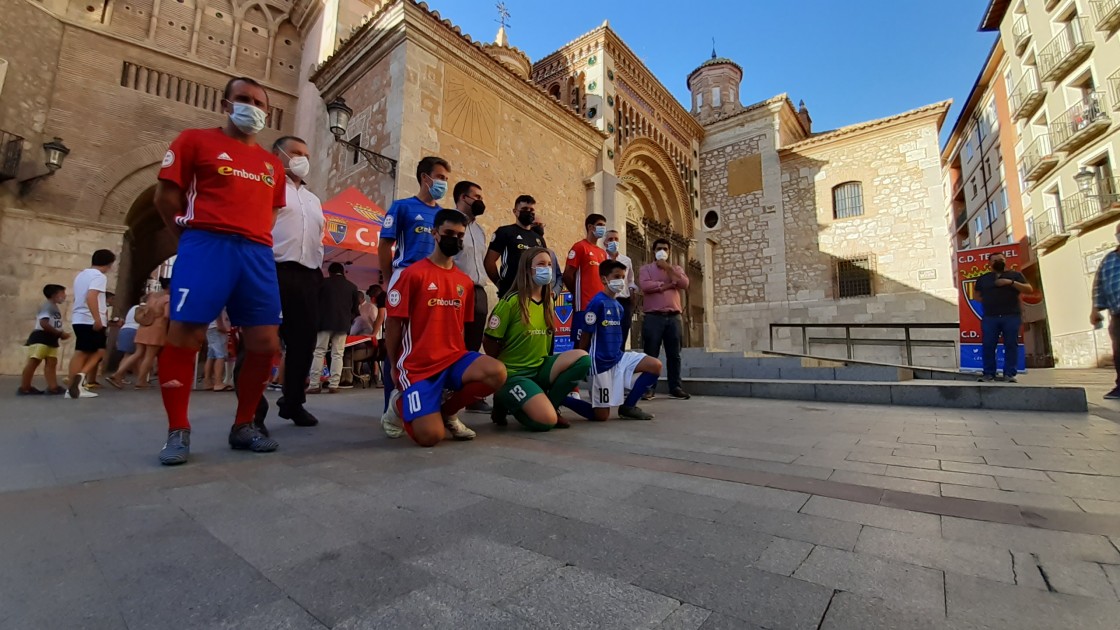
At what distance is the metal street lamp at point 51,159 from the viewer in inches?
366

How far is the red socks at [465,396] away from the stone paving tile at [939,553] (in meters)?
2.14

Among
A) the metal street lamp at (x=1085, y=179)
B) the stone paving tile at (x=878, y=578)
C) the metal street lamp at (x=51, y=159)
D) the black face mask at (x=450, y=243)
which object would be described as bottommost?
the stone paving tile at (x=878, y=578)

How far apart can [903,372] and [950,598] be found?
7815 mm

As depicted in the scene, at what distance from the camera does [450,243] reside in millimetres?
3197

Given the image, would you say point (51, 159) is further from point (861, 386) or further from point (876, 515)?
point (861, 386)

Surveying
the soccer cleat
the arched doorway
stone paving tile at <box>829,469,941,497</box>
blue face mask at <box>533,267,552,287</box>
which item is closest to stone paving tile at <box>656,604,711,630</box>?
stone paving tile at <box>829,469,941,497</box>

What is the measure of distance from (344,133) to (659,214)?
11.8 m

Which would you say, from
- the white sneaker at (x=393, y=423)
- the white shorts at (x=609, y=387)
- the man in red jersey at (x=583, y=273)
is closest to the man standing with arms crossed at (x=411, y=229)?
the white sneaker at (x=393, y=423)

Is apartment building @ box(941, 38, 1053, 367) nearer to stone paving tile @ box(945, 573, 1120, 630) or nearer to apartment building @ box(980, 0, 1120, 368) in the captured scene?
apartment building @ box(980, 0, 1120, 368)

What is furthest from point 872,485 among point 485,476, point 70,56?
point 70,56

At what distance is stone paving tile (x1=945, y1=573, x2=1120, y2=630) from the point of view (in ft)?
3.21

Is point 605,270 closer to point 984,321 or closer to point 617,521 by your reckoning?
point 617,521

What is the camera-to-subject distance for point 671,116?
1827 cm

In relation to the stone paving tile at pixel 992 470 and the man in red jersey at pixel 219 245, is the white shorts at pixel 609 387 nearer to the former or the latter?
the stone paving tile at pixel 992 470
